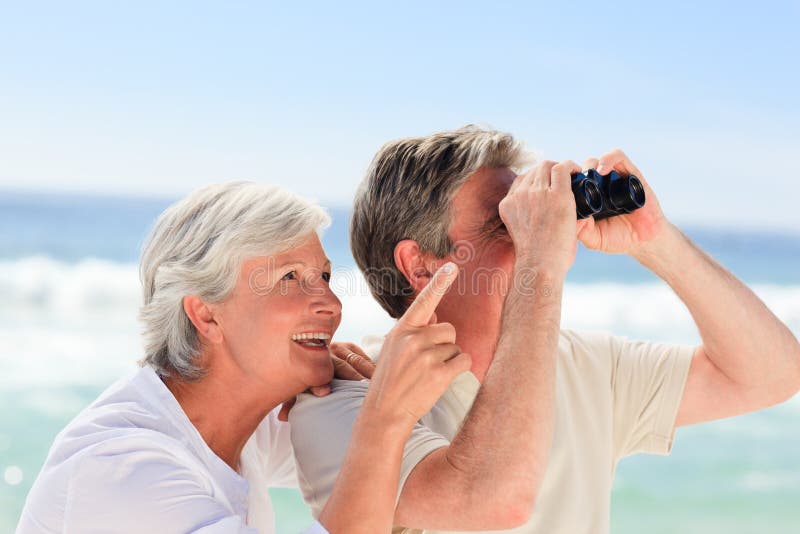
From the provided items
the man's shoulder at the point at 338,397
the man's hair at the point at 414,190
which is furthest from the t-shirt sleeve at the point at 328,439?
the man's hair at the point at 414,190

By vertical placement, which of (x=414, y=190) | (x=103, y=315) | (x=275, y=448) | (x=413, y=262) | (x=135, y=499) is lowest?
(x=103, y=315)

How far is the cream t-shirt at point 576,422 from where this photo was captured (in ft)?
5.48

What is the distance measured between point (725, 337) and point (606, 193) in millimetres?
484

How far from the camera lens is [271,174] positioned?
17.0m

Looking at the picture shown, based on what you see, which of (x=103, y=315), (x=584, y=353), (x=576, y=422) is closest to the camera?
(x=576, y=422)

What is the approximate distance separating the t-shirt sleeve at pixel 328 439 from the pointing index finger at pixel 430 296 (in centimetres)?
23

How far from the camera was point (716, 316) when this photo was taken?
1.97m

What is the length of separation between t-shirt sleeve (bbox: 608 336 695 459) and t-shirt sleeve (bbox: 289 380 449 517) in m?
0.63

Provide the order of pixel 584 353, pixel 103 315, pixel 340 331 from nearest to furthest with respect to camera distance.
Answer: pixel 584 353 < pixel 340 331 < pixel 103 315

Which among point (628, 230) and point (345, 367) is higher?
point (628, 230)

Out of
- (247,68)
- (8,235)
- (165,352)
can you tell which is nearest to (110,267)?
(8,235)

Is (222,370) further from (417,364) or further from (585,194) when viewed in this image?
(585,194)

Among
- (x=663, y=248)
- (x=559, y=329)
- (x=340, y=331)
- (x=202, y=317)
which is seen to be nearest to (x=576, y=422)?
(x=559, y=329)

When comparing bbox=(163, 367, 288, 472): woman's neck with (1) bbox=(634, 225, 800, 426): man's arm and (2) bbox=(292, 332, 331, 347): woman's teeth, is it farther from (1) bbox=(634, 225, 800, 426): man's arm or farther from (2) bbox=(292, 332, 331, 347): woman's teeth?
(1) bbox=(634, 225, 800, 426): man's arm
